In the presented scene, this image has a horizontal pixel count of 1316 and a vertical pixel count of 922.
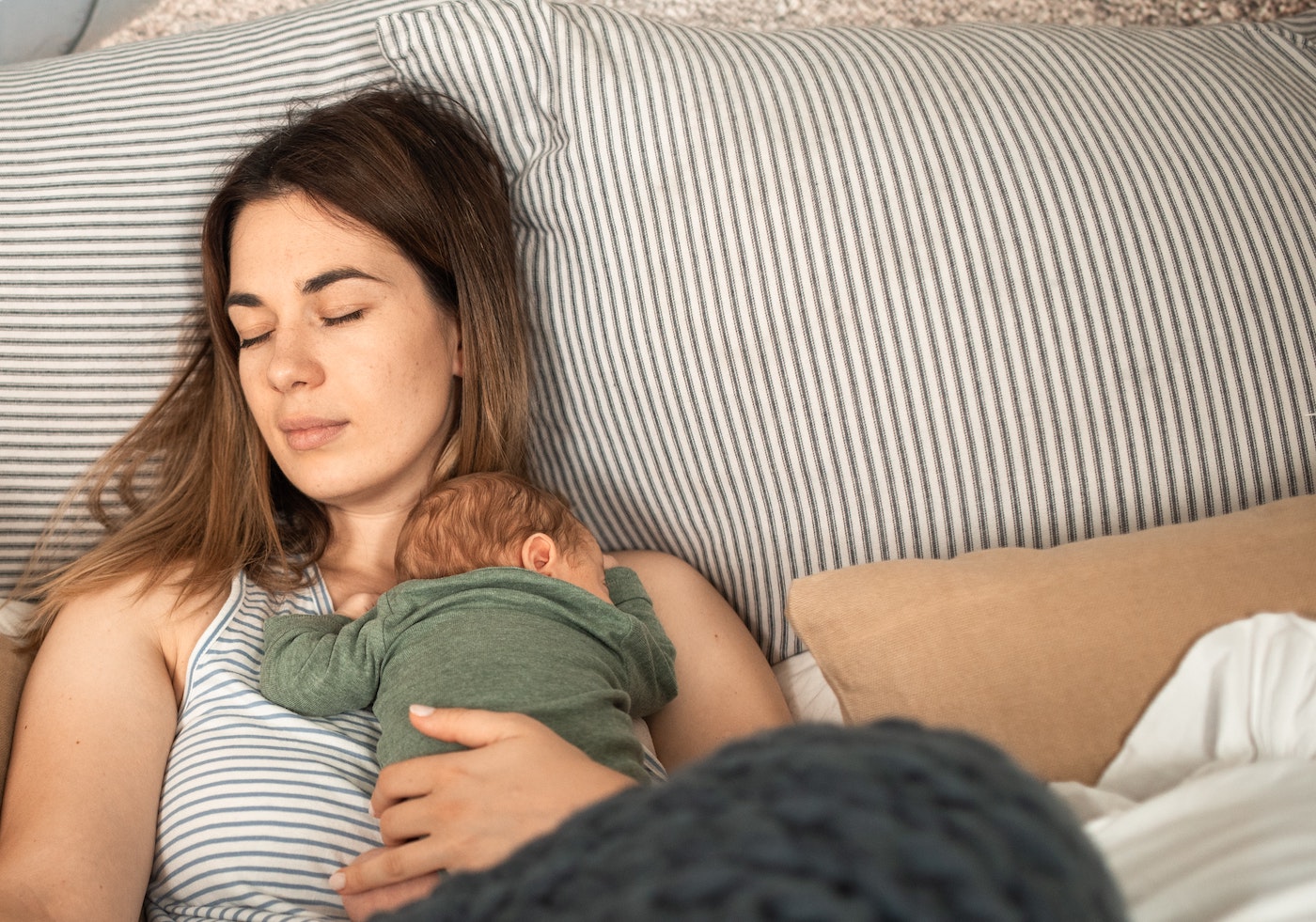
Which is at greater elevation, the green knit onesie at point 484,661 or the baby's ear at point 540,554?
the baby's ear at point 540,554

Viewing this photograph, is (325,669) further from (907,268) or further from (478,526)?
(907,268)

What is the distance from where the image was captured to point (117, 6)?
1.81 m

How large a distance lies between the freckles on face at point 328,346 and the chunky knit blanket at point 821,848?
0.86 meters

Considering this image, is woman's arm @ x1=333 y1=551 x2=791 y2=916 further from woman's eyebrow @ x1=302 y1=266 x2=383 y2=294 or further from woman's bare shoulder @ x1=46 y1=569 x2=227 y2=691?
woman's eyebrow @ x1=302 y1=266 x2=383 y2=294

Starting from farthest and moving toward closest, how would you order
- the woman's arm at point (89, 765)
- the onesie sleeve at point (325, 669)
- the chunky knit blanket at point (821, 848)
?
1. the onesie sleeve at point (325, 669)
2. the woman's arm at point (89, 765)
3. the chunky knit blanket at point (821, 848)

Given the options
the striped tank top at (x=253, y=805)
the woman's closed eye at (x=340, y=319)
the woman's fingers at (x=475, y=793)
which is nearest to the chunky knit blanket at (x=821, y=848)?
the woman's fingers at (x=475, y=793)

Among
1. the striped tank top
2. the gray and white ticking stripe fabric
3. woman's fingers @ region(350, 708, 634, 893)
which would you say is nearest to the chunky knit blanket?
woman's fingers @ region(350, 708, 634, 893)

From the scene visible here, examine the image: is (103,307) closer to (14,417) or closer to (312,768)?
(14,417)

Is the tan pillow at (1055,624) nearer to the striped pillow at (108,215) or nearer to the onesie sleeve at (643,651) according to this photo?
the onesie sleeve at (643,651)

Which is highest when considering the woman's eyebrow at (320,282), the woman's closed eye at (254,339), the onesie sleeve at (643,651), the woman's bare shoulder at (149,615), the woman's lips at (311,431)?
the woman's eyebrow at (320,282)

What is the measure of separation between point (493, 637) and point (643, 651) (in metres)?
0.22

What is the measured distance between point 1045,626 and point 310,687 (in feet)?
2.77

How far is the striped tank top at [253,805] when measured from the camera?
113 centimetres

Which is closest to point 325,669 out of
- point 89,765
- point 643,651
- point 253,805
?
point 253,805
